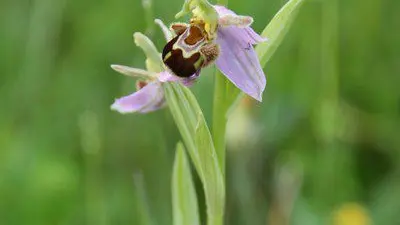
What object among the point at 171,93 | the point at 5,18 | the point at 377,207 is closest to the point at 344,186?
the point at 377,207

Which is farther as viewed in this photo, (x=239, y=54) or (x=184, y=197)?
(x=184, y=197)

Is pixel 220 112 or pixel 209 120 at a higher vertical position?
pixel 220 112

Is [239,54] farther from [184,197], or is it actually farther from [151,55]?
[184,197]

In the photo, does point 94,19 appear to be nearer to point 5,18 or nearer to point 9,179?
point 5,18

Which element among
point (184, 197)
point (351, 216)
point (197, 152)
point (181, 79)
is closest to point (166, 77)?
point (181, 79)

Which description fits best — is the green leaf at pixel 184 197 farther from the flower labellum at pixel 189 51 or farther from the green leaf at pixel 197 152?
the flower labellum at pixel 189 51

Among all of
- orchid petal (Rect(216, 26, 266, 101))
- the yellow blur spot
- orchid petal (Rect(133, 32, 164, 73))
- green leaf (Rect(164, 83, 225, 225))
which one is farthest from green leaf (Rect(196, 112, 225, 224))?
the yellow blur spot

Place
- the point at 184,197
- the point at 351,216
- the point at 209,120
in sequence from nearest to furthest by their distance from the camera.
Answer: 1. the point at 184,197
2. the point at 351,216
3. the point at 209,120
